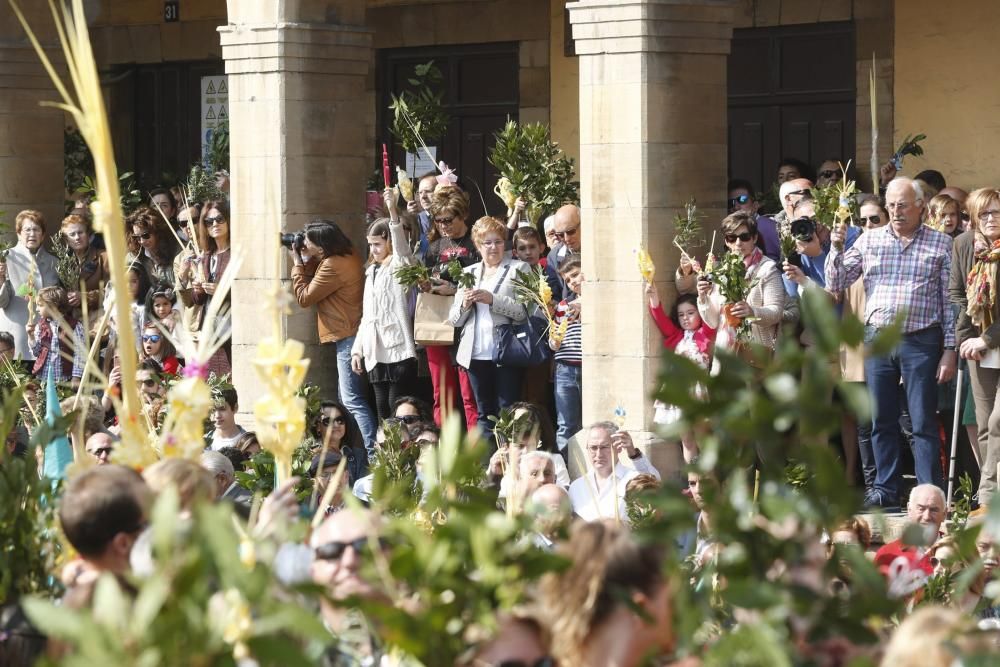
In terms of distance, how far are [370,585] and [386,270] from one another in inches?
298

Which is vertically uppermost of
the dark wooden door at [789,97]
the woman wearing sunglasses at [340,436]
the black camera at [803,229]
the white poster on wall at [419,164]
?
the dark wooden door at [789,97]

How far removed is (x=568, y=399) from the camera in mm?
11109

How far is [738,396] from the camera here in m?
3.65

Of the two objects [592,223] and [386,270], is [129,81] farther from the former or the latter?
[592,223]

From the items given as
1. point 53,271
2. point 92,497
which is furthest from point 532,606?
point 53,271

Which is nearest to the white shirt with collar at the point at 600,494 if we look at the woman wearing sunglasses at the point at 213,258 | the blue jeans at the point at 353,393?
the blue jeans at the point at 353,393

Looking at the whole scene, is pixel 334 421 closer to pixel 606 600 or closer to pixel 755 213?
pixel 755 213

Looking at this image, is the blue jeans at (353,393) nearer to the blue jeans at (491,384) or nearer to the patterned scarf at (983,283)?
the blue jeans at (491,384)

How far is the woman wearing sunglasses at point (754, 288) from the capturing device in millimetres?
9906

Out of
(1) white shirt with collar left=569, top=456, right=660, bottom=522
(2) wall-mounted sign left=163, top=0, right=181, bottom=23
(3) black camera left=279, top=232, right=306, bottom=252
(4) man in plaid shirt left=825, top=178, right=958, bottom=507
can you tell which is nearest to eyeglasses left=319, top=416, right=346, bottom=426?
(3) black camera left=279, top=232, right=306, bottom=252

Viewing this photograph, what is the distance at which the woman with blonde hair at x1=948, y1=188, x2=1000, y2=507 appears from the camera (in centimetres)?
930

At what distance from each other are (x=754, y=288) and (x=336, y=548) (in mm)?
5613

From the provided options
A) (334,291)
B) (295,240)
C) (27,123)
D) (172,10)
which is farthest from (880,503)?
(172,10)

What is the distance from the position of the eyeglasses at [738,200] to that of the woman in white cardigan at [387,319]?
202 cm
